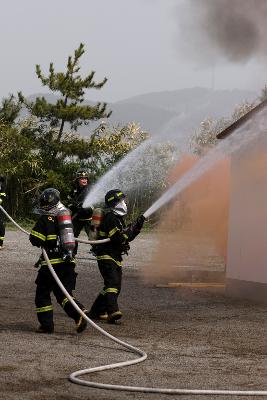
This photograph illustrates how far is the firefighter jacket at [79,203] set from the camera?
16953 millimetres

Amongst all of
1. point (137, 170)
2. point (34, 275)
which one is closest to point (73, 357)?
point (34, 275)

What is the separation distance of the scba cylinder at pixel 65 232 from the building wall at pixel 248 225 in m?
4.33

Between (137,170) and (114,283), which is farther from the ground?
(137,170)

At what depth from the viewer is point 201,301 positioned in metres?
12.9

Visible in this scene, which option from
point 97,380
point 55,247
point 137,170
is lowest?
point 97,380

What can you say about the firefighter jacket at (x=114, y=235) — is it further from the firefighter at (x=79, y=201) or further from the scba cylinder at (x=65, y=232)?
the firefighter at (x=79, y=201)

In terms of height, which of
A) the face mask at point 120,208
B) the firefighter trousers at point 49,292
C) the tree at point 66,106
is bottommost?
the firefighter trousers at point 49,292

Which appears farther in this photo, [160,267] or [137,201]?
[137,201]

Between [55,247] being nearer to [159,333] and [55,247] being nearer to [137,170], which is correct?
[159,333]

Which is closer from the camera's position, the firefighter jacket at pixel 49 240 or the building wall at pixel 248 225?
the firefighter jacket at pixel 49 240

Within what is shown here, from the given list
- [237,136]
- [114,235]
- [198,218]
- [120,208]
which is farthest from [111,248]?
[198,218]

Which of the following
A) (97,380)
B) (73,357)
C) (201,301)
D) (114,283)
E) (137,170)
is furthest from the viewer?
(137,170)

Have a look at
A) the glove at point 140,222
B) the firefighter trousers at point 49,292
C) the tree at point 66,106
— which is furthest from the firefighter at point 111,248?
the tree at point 66,106

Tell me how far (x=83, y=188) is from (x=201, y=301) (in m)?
4.86
